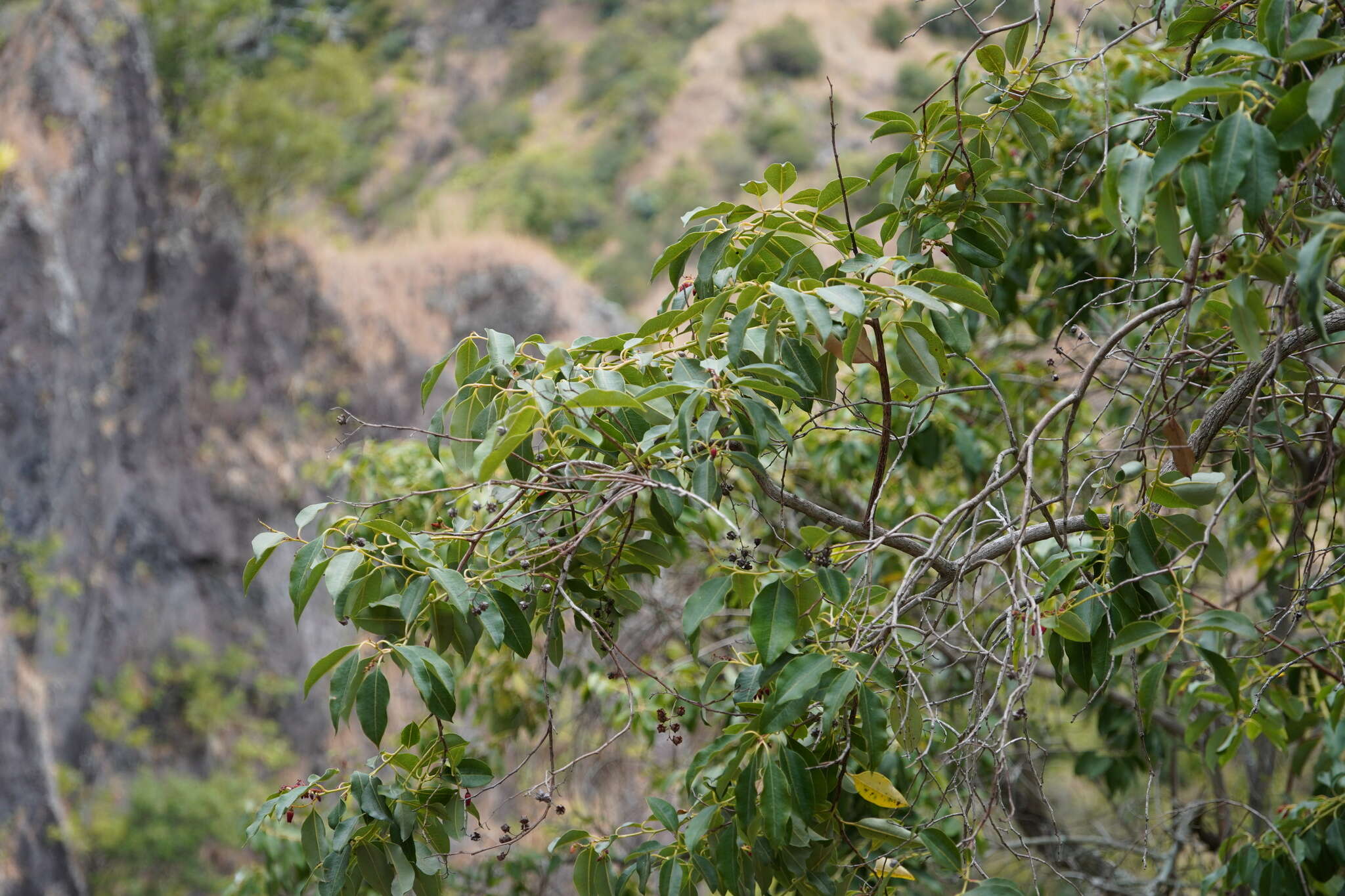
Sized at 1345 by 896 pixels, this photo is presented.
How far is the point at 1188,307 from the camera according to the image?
1.15 m

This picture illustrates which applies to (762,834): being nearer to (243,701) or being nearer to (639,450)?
(639,450)

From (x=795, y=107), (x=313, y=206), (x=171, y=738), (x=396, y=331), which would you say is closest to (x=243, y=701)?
(x=171, y=738)

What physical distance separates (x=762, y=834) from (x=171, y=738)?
702 centimetres

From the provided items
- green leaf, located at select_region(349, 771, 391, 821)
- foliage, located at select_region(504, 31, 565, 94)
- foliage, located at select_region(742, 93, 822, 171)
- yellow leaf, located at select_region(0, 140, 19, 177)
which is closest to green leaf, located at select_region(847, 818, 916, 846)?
green leaf, located at select_region(349, 771, 391, 821)

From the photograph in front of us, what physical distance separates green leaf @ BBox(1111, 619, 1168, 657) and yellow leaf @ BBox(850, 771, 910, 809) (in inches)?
12.4

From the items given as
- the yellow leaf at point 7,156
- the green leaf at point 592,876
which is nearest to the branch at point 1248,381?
the green leaf at point 592,876

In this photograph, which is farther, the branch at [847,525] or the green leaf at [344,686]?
the branch at [847,525]

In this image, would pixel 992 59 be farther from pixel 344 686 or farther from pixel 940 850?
pixel 344 686

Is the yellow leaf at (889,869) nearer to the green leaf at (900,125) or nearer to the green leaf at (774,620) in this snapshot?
the green leaf at (774,620)

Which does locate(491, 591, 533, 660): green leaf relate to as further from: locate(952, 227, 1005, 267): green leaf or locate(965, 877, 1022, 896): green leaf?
locate(952, 227, 1005, 267): green leaf

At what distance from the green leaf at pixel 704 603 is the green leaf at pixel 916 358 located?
34 centimetres

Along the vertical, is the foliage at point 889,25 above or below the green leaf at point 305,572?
below

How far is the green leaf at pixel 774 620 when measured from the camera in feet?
3.97

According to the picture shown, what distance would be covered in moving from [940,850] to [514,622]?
567 millimetres
